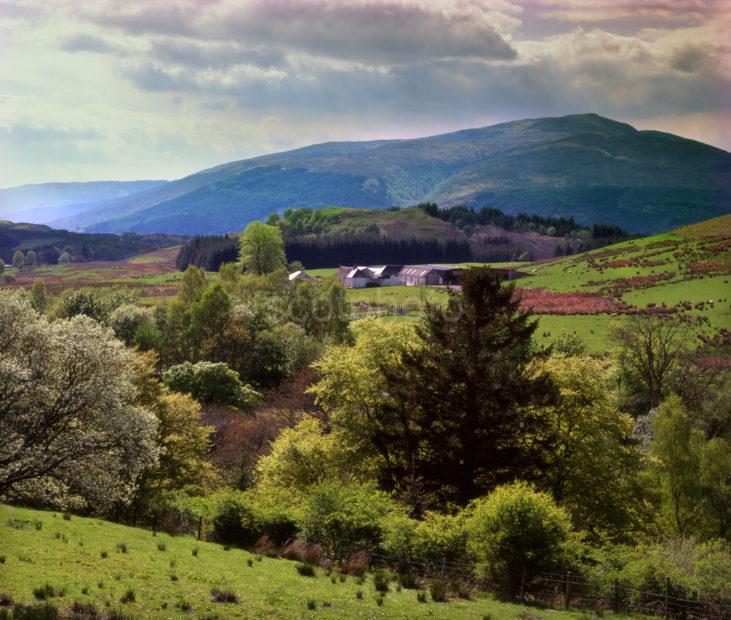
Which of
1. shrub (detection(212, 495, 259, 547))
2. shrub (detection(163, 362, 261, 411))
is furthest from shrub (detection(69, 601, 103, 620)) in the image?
shrub (detection(163, 362, 261, 411))

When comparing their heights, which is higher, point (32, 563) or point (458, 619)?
point (32, 563)

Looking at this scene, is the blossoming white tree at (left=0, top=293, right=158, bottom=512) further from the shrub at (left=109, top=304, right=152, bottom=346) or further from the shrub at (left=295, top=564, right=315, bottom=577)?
the shrub at (left=109, top=304, right=152, bottom=346)

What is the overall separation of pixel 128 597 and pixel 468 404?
2651 cm

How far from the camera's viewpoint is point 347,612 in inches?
901

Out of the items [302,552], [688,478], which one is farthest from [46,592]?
[688,478]

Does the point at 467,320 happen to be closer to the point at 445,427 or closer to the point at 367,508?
the point at 445,427

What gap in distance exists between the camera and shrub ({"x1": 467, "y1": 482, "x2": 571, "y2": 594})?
1145 inches

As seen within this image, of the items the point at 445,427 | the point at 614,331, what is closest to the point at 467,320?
the point at 445,427

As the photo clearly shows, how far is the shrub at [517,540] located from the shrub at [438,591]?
2.53m

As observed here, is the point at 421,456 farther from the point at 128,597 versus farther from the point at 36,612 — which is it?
the point at 36,612

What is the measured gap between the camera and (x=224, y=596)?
23.1 metres

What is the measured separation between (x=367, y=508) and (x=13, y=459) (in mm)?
15013

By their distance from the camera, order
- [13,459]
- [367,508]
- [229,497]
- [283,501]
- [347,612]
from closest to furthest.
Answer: [347,612] → [13,459] → [367,508] → [229,497] → [283,501]

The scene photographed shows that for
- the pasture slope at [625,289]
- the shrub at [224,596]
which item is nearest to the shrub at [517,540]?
the shrub at [224,596]
